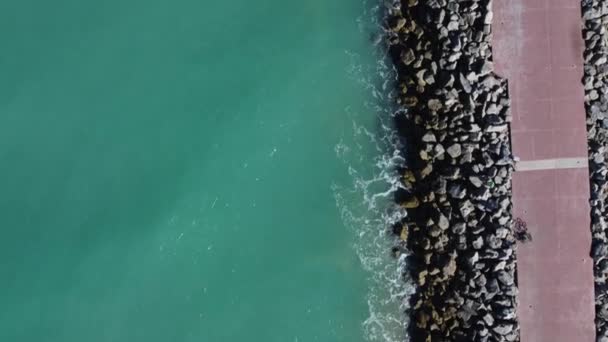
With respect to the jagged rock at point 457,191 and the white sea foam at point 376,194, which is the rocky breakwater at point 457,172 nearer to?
the jagged rock at point 457,191

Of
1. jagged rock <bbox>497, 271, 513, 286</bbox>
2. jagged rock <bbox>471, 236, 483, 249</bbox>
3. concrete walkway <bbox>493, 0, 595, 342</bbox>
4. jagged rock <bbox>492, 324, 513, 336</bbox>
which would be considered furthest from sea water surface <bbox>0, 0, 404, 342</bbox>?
concrete walkway <bbox>493, 0, 595, 342</bbox>

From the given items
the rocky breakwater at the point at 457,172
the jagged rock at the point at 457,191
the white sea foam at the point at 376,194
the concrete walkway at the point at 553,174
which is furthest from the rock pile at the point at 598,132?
the white sea foam at the point at 376,194

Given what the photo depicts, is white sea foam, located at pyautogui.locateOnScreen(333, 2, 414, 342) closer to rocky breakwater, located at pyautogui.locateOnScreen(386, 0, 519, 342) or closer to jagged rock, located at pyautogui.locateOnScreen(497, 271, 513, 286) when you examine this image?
rocky breakwater, located at pyautogui.locateOnScreen(386, 0, 519, 342)

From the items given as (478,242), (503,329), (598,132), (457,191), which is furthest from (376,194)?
(598,132)

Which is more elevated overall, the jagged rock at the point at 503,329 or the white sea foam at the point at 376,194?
the white sea foam at the point at 376,194

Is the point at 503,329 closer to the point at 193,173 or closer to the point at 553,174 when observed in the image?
the point at 553,174
